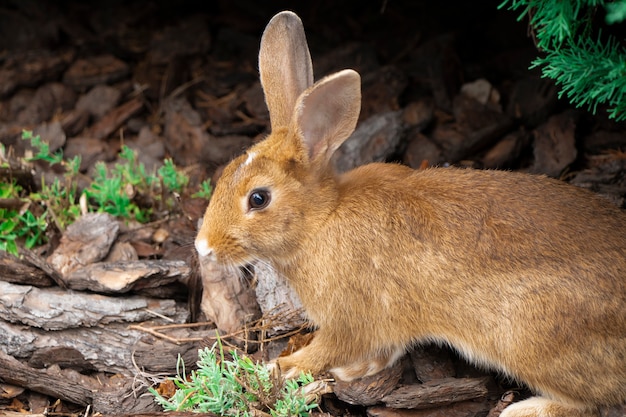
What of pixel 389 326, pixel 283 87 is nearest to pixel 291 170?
pixel 283 87

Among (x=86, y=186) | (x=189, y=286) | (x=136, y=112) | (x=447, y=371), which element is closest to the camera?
(x=447, y=371)

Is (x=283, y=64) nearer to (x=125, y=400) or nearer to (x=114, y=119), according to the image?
(x=125, y=400)

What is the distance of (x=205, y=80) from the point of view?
812cm

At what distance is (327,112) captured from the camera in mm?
4559

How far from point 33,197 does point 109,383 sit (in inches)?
77.6

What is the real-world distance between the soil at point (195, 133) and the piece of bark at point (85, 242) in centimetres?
1

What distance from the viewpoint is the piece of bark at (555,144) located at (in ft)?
21.3

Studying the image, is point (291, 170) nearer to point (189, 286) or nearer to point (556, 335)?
point (189, 286)

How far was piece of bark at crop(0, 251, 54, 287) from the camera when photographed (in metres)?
5.40

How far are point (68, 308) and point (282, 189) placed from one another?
5.69 ft

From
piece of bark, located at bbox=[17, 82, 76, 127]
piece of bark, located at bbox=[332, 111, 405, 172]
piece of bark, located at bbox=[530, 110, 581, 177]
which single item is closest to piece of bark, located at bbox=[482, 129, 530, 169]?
piece of bark, located at bbox=[530, 110, 581, 177]

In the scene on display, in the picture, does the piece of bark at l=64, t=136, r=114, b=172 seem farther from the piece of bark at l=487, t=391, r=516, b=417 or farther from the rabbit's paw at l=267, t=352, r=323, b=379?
the piece of bark at l=487, t=391, r=516, b=417

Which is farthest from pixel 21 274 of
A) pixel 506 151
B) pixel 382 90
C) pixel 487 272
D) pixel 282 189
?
pixel 506 151

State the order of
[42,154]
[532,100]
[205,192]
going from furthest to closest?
1. [532,100]
2. [42,154]
3. [205,192]
